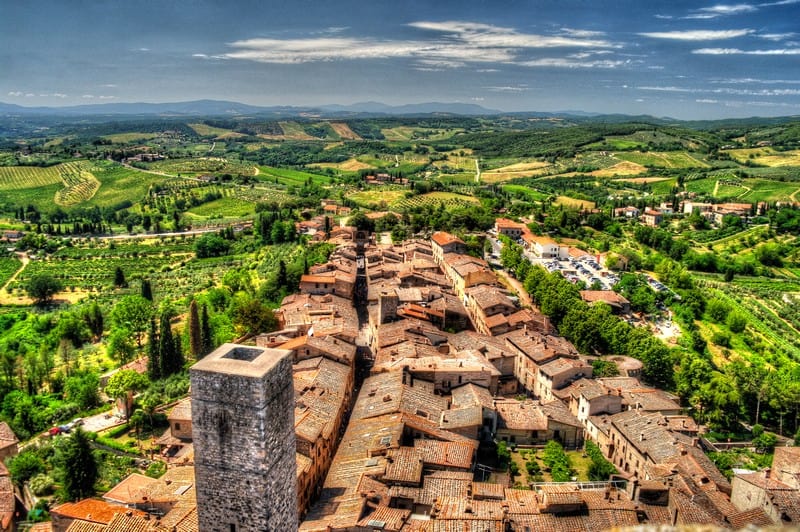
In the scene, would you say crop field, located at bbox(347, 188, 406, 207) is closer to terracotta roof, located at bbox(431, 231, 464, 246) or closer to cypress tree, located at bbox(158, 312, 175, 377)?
terracotta roof, located at bbox(431, 231, 464, 246)

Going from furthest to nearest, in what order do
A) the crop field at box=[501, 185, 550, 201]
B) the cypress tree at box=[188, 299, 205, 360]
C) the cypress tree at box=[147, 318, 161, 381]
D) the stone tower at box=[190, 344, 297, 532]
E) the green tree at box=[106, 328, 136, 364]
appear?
the crop field at box=[501, 185, 550, 201] < the green tree at box=[106, 328, 136, 364] < the cypress tree at box=[188, 299, 205, 360] < the cypress tree at box=[147, 318, 161, 381] < the stone tower at box=[190, 344, 297, 532]

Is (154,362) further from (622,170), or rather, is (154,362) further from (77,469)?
(622,170)

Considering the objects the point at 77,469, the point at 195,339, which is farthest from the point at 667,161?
the point at 77,469

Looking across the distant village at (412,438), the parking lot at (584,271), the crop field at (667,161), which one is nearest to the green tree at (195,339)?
the distant village at (412,438)

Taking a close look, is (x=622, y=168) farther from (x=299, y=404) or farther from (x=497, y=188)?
(x=299, y=404)

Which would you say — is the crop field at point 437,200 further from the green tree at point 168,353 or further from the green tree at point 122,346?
the green tree at point 168,353

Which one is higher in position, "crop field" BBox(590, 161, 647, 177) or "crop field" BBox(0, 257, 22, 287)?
"crop field" BBox(590, 161, 647, 177)

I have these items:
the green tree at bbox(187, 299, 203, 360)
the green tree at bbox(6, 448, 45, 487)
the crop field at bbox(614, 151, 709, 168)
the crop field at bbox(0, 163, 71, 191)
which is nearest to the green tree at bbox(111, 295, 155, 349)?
the green tree at bbox(187, 299, 203, 360)
